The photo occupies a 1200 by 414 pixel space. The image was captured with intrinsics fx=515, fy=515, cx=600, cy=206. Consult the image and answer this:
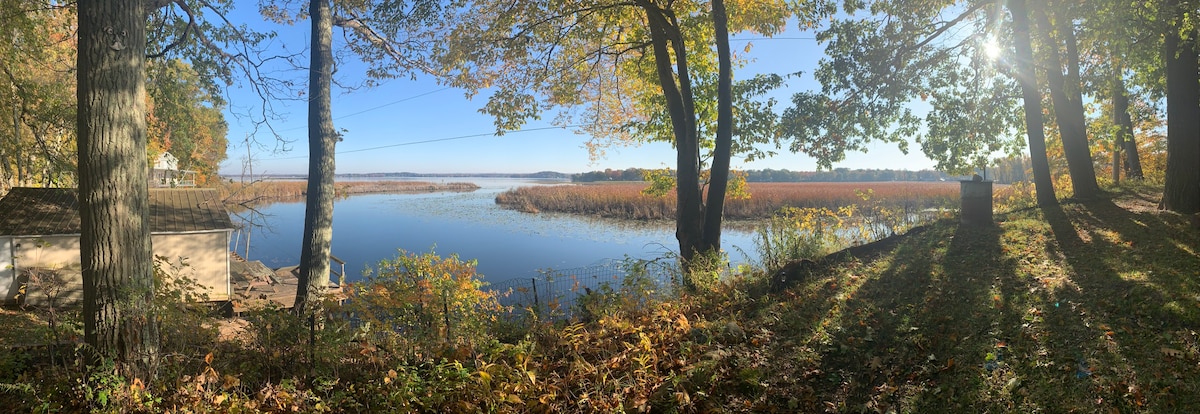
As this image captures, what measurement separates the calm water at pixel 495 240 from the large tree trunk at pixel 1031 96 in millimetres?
6942

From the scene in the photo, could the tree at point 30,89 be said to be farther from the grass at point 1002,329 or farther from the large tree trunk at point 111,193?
the grass at point 1002,329

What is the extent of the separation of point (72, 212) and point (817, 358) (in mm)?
18722

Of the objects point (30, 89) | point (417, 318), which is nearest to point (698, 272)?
point (417, 318)

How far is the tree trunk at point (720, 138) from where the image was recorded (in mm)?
8922

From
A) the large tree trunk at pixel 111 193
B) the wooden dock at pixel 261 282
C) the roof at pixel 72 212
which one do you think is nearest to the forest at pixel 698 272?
the large tree trunk at pixel 111 193

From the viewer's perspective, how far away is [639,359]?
4.16 metres

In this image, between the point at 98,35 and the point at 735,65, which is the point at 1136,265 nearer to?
the point at 735,65

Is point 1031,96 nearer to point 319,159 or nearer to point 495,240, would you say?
point 319,159

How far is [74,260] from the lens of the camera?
13.5 metres

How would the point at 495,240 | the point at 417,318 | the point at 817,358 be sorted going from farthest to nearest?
1. the point at 495,240
2. the point at 417,318
3. the point at 817,358

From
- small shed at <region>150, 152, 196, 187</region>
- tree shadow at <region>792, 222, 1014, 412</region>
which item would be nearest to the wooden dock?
small shed at <region>150, 152, 196, 187</region>

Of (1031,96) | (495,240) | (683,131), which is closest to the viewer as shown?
(683,131)

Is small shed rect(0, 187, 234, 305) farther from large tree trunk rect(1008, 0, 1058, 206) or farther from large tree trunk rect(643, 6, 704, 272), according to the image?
large tree trunk rect(1008, 0, 1058, 206)

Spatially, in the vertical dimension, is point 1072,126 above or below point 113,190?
above
